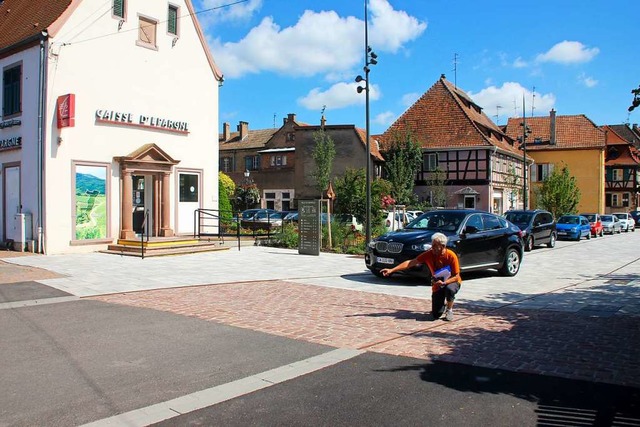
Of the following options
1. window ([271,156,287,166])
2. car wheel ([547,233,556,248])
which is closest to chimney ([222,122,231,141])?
window ([271,156,287,166])

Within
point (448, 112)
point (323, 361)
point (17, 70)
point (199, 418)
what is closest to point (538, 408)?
point (323, 361)

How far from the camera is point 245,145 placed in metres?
61.2

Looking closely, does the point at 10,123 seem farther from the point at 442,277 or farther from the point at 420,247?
the point at 442,277

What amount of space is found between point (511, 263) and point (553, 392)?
31.3ft

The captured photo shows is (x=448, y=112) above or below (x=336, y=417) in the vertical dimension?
above

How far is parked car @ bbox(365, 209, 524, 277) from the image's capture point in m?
12.2

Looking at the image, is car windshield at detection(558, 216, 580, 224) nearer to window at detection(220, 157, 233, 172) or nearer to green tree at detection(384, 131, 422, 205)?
green tree at detection(384, 131, 422, 205)

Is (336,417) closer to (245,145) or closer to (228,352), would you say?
(228,352)

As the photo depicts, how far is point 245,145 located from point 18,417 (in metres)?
57.7

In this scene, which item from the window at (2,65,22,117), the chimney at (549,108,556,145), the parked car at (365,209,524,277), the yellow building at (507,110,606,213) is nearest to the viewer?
the parked car at (365,209,524,277)

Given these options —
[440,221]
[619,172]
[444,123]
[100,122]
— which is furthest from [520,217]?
[619,172]

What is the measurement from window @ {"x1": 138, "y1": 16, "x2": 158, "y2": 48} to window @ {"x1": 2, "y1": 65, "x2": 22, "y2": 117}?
162 inches

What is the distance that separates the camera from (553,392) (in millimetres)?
5078

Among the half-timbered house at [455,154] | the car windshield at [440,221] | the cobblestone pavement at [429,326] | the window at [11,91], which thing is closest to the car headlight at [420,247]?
the car windshield at [440,221]
